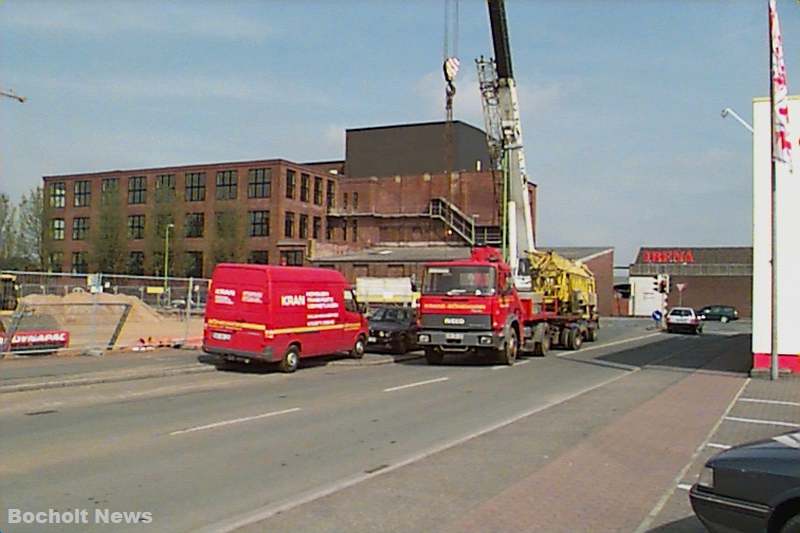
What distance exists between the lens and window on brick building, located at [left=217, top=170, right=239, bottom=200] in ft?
284

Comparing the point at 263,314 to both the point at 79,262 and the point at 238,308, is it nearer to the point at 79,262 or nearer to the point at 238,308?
the point at 238,308

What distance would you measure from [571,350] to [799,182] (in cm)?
1341

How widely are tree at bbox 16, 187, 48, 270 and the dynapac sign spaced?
63.7m

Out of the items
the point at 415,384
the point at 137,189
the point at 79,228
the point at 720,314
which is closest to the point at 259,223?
the point at 137,189

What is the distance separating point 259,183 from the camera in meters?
85.1

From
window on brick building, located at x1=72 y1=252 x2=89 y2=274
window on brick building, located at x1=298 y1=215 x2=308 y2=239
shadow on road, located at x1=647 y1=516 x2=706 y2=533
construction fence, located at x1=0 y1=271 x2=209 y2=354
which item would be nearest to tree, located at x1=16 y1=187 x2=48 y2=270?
window on brick building, located at x1=72 y1=252 x2=89 y2=274

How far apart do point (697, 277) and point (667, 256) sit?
6183 mm

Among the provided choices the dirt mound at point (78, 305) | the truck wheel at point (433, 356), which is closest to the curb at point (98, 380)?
the dirt mound at point (78, 305)

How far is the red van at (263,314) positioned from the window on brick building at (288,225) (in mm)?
62118

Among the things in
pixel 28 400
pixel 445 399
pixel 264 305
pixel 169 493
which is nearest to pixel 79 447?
pixel 169 493

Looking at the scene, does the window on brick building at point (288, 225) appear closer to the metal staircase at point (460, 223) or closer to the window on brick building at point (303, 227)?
the window on brick building at point (303, 227)

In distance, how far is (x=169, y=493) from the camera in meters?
7.86

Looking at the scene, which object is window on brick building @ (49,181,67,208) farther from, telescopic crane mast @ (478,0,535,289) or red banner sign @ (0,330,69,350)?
red banner sign @ (0,330,69,350)

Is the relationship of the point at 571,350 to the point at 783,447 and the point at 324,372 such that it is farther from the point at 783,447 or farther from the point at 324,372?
the point at 783,447
